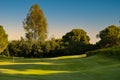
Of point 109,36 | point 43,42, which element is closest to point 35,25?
point 43,42

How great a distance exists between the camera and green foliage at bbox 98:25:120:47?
101312mm

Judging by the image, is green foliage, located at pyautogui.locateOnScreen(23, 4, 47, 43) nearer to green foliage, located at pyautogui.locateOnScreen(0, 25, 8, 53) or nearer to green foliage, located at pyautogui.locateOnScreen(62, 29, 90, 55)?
green foliage, located at pyautogui.locateOnScreen(62, 29, 90, 55)

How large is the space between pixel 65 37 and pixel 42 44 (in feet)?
56.5

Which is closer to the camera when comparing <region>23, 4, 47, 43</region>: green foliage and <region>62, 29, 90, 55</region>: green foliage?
<region>62, 29, 90, 55</region>: green foliage

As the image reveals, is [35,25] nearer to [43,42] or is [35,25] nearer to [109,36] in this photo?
[43,42]

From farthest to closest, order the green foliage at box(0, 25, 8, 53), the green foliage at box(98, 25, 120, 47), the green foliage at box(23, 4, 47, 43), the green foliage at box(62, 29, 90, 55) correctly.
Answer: the green foliage at box(23, 4, 47, 43) → the green foliage at box(98, 25, 120, 47) → the green foliage at box(62, 29, 90, 55) → the green foliage at box(0, 25, 8, 53)

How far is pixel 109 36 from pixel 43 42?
72.2ft

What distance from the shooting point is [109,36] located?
10644 cm

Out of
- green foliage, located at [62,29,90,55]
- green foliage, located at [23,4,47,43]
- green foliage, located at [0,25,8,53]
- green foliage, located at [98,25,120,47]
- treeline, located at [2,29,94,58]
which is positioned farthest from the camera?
green foliage, located at [23,4,47,43]

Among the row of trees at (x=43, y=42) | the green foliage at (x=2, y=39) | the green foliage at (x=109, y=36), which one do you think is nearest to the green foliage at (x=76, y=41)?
the row of trees at (x=43, y=42)

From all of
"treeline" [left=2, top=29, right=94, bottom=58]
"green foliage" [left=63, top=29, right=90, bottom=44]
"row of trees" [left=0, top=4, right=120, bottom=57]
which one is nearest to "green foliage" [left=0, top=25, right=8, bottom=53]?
"row of trees" [left=0, top=4, right=120, bottom=57]

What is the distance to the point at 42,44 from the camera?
9919 cm

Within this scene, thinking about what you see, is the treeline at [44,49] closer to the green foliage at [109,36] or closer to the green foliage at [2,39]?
the green foliage at [109,36]

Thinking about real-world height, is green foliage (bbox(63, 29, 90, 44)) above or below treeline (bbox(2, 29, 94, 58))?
above
